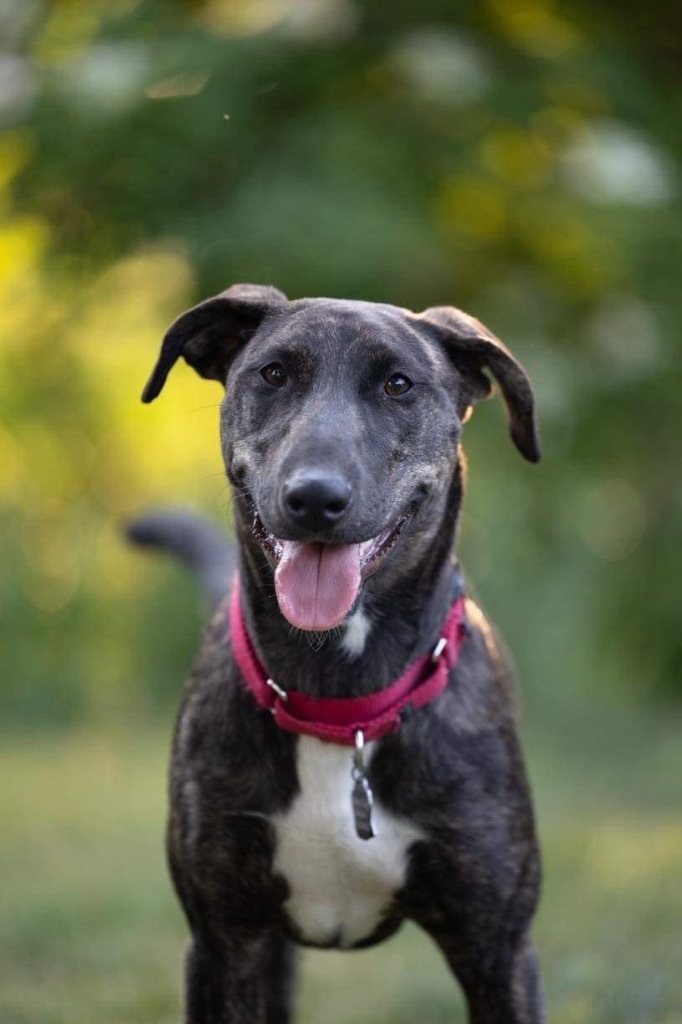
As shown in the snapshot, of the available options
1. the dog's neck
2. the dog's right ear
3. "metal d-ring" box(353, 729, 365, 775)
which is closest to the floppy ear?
the dog's neck

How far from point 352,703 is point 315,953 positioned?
261 centimetres

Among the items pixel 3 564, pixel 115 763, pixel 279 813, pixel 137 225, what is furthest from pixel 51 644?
pixel 279 813

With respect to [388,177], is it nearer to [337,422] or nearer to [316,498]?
[337,422]

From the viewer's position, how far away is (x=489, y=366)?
4.20m

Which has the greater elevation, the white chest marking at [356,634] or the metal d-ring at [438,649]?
the white chest marking at [356,634]

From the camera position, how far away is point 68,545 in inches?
462

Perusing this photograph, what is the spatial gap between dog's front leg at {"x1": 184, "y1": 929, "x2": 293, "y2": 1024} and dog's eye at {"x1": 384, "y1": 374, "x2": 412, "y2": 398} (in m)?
1.31

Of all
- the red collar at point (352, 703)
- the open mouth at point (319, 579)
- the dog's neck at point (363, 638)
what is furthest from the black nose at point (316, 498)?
the red collar at point (352, 703)

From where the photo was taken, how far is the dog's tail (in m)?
5.95

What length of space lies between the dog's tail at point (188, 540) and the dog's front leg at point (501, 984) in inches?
82.3

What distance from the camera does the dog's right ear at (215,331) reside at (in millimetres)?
4125

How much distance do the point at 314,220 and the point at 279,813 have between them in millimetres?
2216

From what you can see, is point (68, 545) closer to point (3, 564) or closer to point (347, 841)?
point (3, 564)

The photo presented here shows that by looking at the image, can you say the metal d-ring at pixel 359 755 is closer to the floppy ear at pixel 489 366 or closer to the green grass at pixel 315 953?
the floppy ear at pixel 489 366
